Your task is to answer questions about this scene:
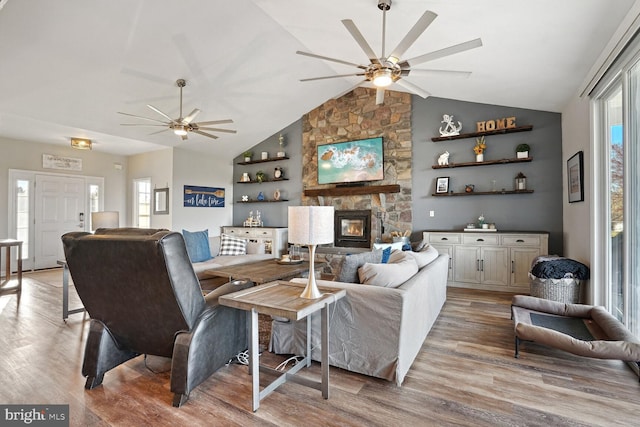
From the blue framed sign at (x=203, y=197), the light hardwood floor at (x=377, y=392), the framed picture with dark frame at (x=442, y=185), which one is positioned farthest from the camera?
the blue framed sign at (x=203, y=197)

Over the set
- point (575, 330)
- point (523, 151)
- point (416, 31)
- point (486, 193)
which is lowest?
point (575, 330)

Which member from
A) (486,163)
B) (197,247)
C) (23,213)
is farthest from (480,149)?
(23,213)

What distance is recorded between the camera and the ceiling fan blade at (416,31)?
236 centimetres

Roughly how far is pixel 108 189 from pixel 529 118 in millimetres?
8655

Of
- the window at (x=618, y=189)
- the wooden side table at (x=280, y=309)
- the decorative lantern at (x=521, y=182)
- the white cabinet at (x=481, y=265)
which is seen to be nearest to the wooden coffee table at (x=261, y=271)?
the wooden side table at (x=280, y=309)

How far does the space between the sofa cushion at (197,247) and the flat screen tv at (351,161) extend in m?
2.99

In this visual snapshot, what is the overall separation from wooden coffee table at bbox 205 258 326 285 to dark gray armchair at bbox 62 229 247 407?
40.2 inches

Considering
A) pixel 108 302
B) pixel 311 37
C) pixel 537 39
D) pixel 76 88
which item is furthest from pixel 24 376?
pixel 537 39

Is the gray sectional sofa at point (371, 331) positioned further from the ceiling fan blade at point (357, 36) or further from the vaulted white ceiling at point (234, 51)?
the vaulted white ceiling at point (234, 51)

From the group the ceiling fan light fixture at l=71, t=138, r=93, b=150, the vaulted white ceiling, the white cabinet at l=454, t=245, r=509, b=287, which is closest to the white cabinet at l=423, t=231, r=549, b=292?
the white cabinet at l=454, t=245, r=509, b=287

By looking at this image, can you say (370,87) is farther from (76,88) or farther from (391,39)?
(76,88)

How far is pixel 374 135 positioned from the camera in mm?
6211

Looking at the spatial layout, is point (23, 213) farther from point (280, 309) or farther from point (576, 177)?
point (576, 177)

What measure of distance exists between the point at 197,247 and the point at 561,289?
4.34 m
